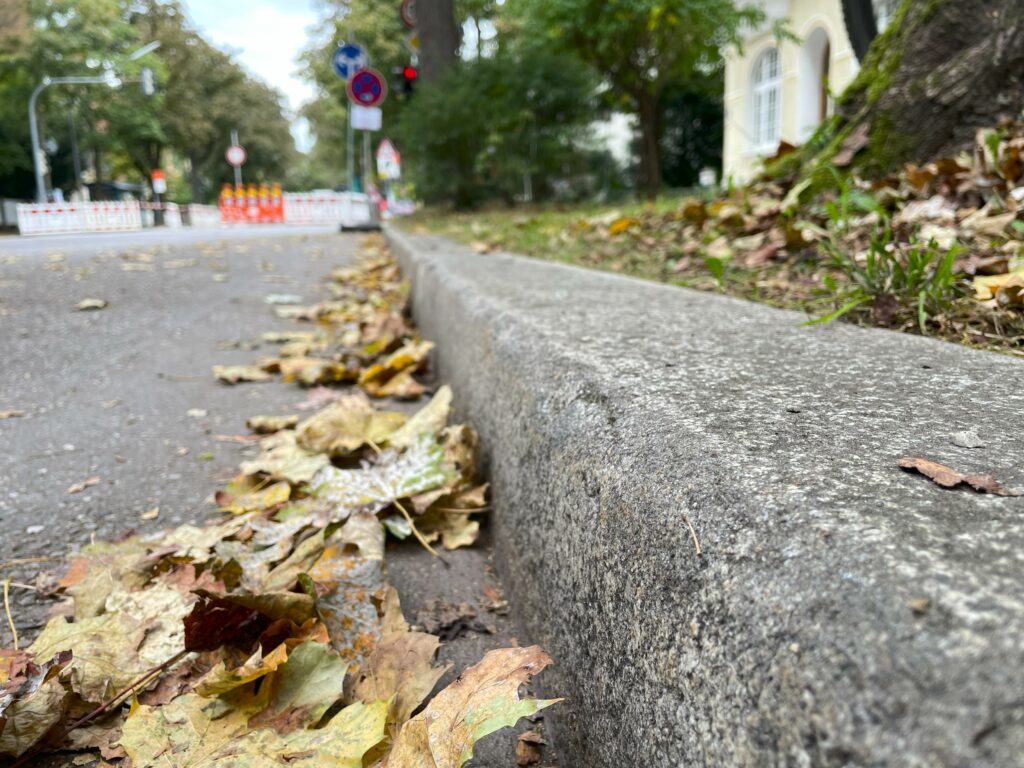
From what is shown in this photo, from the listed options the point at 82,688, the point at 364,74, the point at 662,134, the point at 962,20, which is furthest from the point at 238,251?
the point at 662,134

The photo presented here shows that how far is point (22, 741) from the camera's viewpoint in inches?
32.8

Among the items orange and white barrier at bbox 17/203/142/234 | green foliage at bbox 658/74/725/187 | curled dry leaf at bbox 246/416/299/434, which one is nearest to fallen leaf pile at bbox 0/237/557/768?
curled dry leaf at bbox 246/416/299/434

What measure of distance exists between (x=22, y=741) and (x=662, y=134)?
21057 millimetres

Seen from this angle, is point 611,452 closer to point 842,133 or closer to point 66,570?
point 66,570

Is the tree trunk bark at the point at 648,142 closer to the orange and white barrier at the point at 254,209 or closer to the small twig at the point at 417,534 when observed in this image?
the small twig at the point at 417,534

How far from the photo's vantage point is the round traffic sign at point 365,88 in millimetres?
9898

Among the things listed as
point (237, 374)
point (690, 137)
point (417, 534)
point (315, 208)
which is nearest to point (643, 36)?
point (690, 137)

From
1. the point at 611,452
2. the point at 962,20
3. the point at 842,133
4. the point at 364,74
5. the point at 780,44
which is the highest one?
the point at 780,44

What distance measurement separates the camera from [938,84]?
2.55 meters

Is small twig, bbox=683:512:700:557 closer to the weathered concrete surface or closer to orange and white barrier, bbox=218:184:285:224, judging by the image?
the weathered concrete surface

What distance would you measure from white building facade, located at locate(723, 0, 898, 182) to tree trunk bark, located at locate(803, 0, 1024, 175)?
9609 mm

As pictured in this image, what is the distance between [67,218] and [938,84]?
74.4ft

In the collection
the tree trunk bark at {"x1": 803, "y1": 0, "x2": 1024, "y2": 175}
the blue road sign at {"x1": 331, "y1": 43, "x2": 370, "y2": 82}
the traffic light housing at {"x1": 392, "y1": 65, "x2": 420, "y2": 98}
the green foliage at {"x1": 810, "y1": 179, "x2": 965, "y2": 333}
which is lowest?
the green foliage at {"x1": 810, "y1": 179, "x2": 965, "y2": 333}

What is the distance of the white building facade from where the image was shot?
13.0 metres
